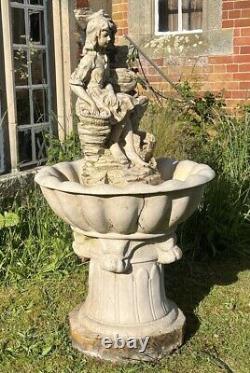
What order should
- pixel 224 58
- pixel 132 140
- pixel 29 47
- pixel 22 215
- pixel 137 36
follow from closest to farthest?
pixel 132 140
pixel 22 215
pixel 29 47
pixel 224 58
pixel 137 36

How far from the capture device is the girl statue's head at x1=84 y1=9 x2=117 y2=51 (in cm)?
291

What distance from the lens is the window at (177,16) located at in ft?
22.2

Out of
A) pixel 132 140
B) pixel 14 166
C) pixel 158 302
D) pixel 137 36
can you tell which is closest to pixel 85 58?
pixel 132 140

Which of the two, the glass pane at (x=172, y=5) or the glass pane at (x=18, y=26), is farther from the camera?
the glass pane at (x=172, y=5)

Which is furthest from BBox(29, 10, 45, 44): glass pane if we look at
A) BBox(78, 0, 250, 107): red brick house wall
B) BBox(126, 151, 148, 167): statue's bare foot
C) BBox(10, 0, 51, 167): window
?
BBox(126, 151, 148, 167): statue's bare foot

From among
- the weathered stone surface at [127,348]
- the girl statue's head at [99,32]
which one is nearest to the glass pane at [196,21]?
the girl statue's head at [99,32]

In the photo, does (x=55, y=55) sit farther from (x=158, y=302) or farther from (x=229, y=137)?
(x=158, y=302)

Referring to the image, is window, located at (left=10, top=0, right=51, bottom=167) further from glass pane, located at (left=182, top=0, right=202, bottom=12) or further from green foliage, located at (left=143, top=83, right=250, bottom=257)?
glass pane, located at (left=182, top=0, right=202, bottom=12)

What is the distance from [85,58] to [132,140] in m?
0.56

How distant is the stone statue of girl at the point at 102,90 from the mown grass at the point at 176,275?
121 centimetres

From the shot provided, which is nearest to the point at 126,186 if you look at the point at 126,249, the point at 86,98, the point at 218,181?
the point at 126,249

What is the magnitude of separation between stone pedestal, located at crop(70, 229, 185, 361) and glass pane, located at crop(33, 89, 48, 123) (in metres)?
2.74

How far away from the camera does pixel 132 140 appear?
3.14 meters

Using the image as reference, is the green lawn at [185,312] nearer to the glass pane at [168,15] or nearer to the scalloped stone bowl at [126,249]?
the scalloped stone bowl at [126,249]
